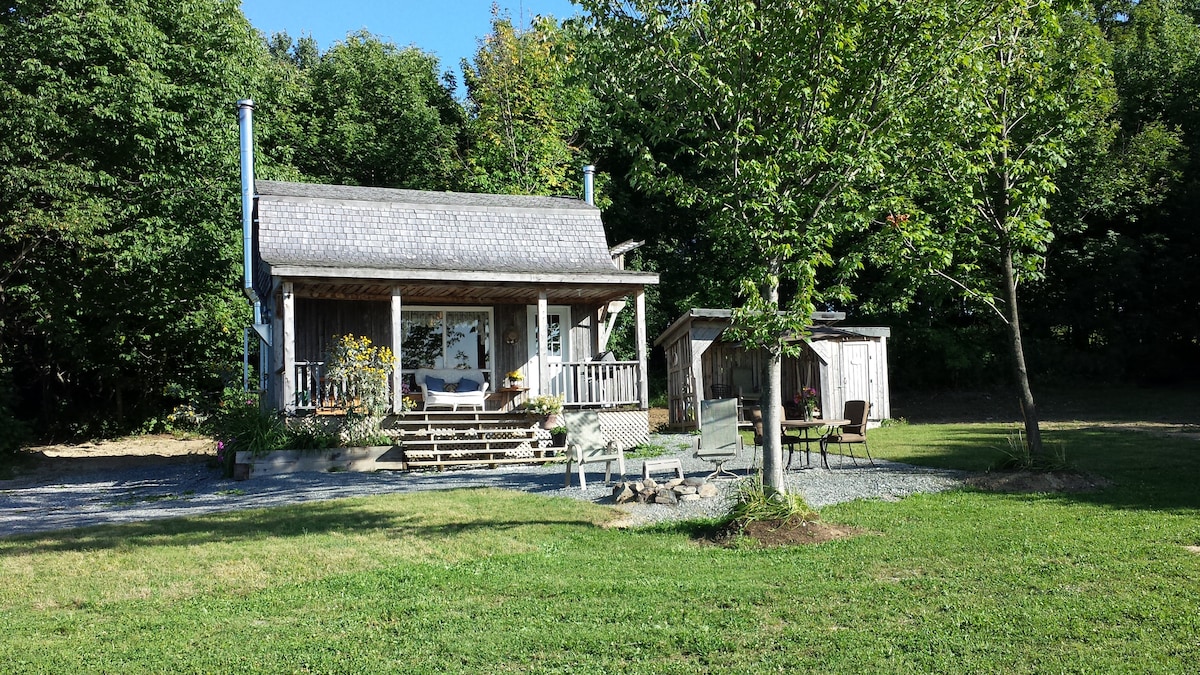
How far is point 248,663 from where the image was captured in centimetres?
465

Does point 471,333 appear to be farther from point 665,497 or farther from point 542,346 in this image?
point 665,497

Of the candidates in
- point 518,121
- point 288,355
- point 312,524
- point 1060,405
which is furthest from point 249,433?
point 1060,405

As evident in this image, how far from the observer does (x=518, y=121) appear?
27.2m

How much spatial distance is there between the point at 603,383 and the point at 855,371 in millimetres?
7467

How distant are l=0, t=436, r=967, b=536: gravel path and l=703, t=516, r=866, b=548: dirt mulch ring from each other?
1.14m

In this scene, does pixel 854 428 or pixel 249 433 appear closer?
pixel 854 428

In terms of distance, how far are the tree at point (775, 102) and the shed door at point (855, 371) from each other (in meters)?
13.3

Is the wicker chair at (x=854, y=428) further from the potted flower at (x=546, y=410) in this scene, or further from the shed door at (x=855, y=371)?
the shed door at (x=855, y=371)

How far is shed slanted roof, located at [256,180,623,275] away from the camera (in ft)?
49.4

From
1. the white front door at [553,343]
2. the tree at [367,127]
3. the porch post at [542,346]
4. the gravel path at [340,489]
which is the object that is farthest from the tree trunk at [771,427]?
the tree at [367,127]

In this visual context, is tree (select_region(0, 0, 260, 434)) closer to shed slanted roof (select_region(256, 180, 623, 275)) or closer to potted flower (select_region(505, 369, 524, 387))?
shed slanted roof (select_region(256, 180, 623, 275))

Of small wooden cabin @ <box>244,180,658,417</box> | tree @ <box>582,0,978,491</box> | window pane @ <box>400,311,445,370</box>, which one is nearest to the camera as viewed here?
tree @ <box>582,0,978,491</box>

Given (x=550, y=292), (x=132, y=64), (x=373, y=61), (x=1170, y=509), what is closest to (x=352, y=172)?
(x=373, y=61)

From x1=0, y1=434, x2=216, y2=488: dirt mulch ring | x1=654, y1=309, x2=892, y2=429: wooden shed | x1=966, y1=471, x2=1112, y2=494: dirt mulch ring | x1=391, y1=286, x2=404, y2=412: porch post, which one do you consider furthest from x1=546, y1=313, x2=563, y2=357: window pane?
x1=966, y1=471, x2=1112, y2=494: dirt mulch ring
